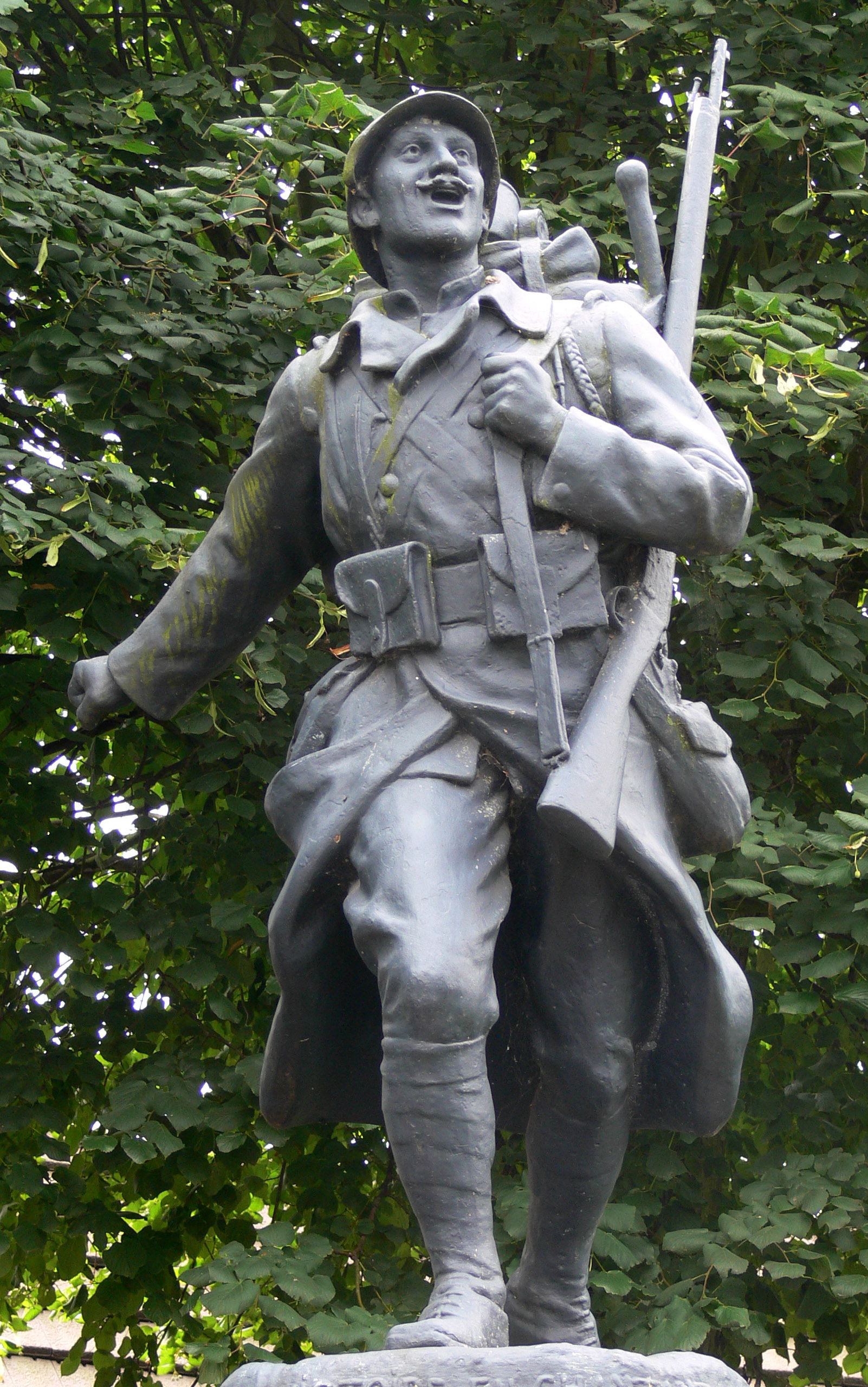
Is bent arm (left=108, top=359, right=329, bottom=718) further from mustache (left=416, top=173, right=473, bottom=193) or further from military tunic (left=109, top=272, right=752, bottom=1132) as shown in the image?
mustache (left=416, top=173, right=473, bottom=193)

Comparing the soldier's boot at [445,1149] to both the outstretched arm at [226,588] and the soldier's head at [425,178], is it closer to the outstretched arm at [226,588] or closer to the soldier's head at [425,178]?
the outstretched arm at [226,588]

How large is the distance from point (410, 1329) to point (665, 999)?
2.73 feet

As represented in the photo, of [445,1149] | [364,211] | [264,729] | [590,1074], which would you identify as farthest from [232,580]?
[264,729]

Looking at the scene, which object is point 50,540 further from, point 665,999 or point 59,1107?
point 665,999

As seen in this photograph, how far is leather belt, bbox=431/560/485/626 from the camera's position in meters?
3.21

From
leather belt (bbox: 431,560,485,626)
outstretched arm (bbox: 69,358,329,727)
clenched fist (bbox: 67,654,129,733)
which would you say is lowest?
clenched fist (bbox: 67,654,129,733)

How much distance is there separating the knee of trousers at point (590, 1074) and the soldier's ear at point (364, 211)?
5.08 ft

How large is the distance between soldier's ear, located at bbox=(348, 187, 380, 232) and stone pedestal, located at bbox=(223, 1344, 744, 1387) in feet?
6.62

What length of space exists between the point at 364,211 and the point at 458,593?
82 cm

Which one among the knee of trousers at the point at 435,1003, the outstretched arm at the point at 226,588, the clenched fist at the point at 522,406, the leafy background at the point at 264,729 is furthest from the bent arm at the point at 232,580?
the leafy background at the point at 264,729

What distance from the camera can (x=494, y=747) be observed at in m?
3.14

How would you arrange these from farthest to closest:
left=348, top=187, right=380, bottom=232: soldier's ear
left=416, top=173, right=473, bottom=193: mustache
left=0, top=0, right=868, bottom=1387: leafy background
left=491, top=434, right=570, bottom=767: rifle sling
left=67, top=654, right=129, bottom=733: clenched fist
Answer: left=0, top=0, right=868, bottom=1387: leafy background, left=67, top=654, right=129, bottom=733: clenched fist, left=348, top=187, right=380, bottom=232: soldier's ear, left=416, top=173, right=473, bottom=193: mustache, left=491, top=434, right=570, bottom=767: rifle sling

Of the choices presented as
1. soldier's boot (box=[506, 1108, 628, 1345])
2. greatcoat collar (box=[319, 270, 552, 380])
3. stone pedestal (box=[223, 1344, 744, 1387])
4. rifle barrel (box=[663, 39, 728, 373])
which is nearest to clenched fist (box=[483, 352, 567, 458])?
greatcoat collar (box=[319, 270, 552, 380])

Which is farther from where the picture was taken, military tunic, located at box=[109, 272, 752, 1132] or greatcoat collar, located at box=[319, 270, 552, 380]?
greatcoat collar, located at box=[319, 270, 552, 380]
